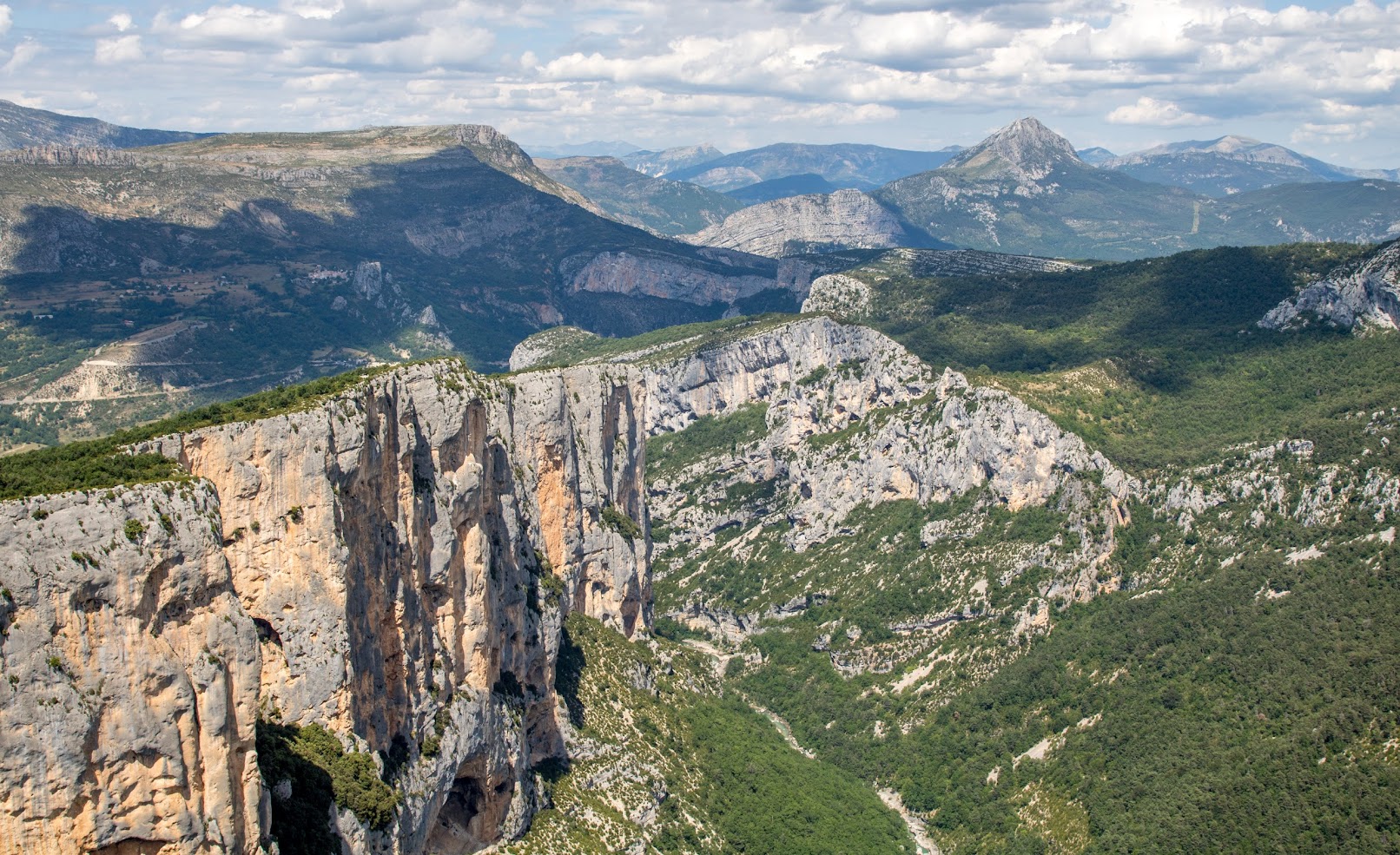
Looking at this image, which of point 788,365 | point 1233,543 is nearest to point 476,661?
point 1233,543

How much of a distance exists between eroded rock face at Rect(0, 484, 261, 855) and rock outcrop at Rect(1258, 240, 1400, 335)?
129934 millimetres

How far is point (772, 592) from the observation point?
484 ft

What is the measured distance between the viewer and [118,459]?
152ft

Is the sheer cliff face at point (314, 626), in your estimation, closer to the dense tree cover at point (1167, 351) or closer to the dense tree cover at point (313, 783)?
the dense tree cover at point (313, 783)

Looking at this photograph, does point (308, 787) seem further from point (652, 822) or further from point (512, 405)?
point (512, 405)

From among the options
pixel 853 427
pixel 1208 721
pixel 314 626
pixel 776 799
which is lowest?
pixel 776 799

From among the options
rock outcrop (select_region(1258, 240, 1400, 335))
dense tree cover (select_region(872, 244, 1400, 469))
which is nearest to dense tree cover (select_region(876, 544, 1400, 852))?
dense tree cover (select_region(872, 244, 1400, 469))

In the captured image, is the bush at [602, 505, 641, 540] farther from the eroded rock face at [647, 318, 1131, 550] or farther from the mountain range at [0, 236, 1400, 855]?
the eroded rock face at [647, 318, 1131, 550]

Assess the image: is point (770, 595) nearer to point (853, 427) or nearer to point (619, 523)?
point (853, 427)

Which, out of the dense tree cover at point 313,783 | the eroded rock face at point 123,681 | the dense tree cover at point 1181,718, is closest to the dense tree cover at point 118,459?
Result: the eroded rock face at point 123,681

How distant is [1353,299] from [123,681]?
451ft

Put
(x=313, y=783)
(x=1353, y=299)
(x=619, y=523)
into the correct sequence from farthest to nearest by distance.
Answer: (x=1353, y=299) → (x=619, y=523) → (x=313, y=783)

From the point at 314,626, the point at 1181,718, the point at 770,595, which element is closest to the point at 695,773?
the point at 1181,718

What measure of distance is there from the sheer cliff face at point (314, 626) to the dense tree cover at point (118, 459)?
4.45 ft
